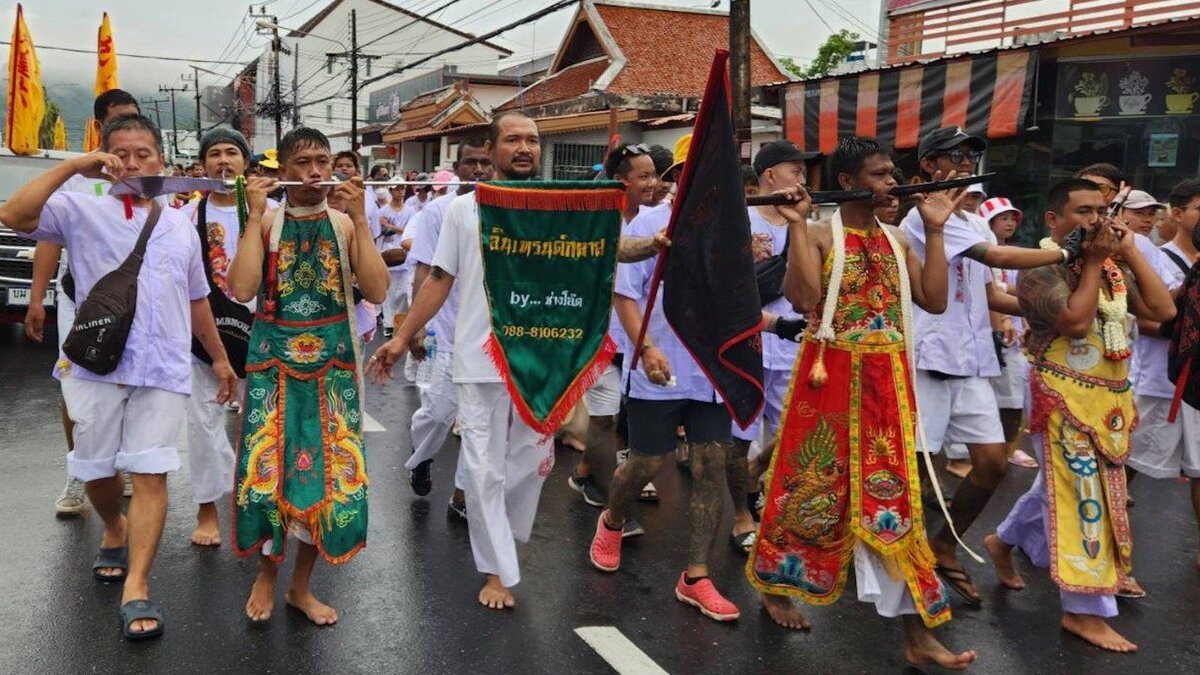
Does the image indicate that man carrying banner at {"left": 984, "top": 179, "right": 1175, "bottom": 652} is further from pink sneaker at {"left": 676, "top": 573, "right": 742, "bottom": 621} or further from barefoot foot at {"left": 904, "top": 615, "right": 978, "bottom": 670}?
pink sneaker at {"left": 676, "top": 573, "right": 742, "bottom": 621}

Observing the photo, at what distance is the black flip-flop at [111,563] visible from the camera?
15.6 feet

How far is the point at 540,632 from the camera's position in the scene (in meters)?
4.38

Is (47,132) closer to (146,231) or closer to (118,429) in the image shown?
(146,231)

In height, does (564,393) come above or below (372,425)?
above

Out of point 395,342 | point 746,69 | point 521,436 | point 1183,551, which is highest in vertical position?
point 746,69

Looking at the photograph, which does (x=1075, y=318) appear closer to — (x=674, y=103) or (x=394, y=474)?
(x=394, y=474)

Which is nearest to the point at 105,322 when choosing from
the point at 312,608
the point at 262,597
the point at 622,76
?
the point at 262,597

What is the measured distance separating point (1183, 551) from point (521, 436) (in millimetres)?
3683

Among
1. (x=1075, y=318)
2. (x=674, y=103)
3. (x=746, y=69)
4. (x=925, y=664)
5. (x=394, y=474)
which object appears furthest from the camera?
(x=674, y=103)

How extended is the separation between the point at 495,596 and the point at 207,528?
163cm

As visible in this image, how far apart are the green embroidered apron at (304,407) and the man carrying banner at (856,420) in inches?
64.7

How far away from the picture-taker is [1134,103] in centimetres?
1241

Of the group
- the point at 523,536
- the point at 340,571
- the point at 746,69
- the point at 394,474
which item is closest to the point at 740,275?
the point at 523,536

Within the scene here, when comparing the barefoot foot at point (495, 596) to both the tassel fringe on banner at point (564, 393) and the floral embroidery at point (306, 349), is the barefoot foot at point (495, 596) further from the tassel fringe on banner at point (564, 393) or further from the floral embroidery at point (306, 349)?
the floral embroidery at point (306, 349)
